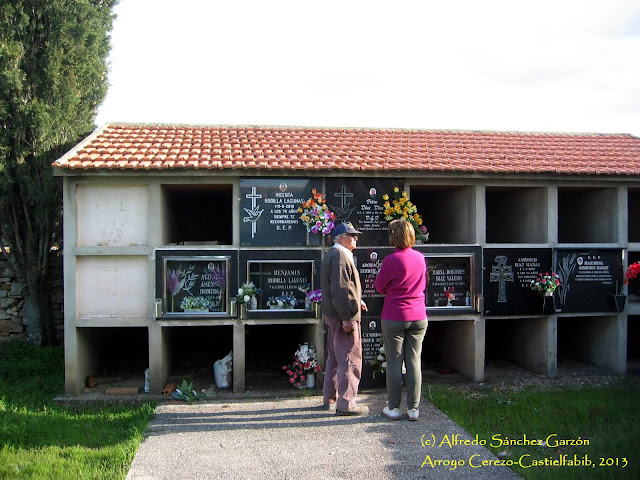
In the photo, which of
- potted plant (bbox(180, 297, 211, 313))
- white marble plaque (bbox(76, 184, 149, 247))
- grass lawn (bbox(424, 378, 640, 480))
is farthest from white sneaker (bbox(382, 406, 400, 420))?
white marble plaque (bbox(76, 184, 149, 247))

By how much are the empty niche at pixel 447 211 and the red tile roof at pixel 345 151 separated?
56cm

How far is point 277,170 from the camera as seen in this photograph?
22.9 feet

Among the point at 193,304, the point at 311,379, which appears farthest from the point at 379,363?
the point at 193,304

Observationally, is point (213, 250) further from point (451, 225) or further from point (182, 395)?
point (451, 225)

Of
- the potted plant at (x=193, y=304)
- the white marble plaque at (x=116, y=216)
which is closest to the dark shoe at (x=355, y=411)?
→ the potted plant at (x=193, y=304)

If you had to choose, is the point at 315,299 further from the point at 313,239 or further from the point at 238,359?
the point at 238,359

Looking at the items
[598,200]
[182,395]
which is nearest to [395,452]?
[182,395]

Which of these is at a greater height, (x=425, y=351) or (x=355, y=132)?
(x=355, y=132)

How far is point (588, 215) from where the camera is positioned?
27.8ft

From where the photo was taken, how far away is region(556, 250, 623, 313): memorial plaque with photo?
7695mm

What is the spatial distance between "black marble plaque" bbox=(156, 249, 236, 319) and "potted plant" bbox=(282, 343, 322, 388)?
111 cm

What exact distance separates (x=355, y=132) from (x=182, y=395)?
551 centimetres

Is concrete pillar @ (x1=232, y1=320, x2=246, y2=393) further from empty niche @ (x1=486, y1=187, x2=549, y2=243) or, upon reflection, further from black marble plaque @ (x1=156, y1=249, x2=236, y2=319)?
empty niche @ (x1=486, y1=187, x2=549, y2=243)

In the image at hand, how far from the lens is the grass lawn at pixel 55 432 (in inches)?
180
